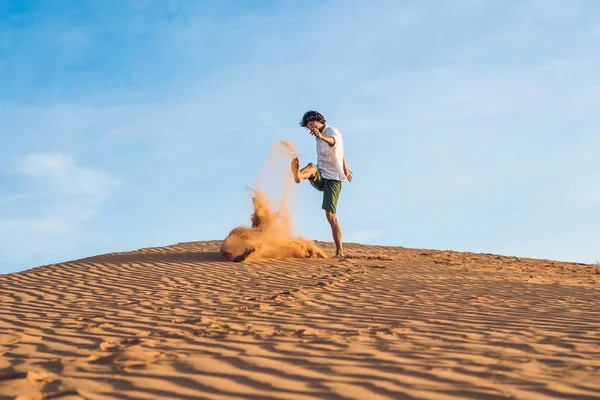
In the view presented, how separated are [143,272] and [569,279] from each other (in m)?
7.35

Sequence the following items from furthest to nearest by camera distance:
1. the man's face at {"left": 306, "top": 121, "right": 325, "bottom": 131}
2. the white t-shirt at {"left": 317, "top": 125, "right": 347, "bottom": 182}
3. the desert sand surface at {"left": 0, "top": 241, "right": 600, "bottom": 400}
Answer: the white t-shirt at {"left": 317, "top": 125, "right": 347, "bottom": 182} → the man's face at {"left": 306, "top": 121, "right": 325, "bottom": 131} → the desert sand surface at {"left": 0, "top": 241, "right": 600, "bottom": 400}

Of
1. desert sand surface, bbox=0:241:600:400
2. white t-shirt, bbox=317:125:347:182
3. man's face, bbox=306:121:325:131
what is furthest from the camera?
white t-shirt, bbox=317:125:347:182

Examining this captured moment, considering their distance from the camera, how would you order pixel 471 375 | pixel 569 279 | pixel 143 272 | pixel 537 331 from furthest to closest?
pixel 569 279 → pixel 143 272 → pixel 537 331 → pixel 471 375

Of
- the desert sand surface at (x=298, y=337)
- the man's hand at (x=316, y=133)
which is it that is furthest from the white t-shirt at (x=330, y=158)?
the desert sand surface at (x=298, y=337)

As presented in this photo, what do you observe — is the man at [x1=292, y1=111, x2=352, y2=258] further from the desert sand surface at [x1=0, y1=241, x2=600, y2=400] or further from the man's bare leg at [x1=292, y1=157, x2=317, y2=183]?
the desert sand surface at [x1=0, y1=241, x2=600, y2=400]

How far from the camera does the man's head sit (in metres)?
10.7

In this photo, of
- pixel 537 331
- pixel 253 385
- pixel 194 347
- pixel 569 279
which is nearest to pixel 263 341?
pixel 194 347

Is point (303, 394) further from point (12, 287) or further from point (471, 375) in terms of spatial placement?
point (12, 287)

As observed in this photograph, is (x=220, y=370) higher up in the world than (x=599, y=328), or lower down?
lower down

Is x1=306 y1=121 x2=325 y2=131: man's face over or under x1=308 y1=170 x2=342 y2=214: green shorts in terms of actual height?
over

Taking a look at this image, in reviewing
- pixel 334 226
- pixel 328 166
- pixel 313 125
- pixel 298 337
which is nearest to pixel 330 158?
pixel 328 166

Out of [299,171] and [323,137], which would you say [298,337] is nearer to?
[299,171]

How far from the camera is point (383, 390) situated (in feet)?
11.7

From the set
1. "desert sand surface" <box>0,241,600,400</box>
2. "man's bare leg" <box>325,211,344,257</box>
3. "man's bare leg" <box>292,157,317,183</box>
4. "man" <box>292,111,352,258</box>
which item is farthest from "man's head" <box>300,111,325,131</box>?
"desert sand surface" <box>0,241,600,400</box>
